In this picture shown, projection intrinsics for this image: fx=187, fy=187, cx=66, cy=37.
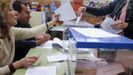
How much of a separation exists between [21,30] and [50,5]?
1.96m

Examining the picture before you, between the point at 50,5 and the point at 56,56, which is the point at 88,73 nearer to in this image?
the point at 56,56

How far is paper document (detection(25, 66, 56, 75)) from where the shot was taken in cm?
124

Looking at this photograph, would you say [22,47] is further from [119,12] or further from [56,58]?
[119,12]

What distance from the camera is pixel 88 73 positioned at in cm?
94

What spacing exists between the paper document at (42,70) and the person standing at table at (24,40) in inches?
25.9

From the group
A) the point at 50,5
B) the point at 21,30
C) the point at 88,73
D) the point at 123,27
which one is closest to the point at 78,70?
the point at 88,73

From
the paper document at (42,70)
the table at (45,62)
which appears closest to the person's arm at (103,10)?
the table at (45,62)

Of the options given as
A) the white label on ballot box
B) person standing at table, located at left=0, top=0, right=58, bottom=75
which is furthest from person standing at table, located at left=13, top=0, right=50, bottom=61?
the white label on ballot box

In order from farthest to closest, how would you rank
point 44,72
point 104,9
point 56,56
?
point 104,9 → point 56,56 → point 44,72

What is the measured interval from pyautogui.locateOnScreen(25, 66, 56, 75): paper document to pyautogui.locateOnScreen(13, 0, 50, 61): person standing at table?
25.9 inches

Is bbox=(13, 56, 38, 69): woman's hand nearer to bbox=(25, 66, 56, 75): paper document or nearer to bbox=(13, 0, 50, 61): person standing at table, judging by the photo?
bbox=(25, 66, 56, 75): paper document

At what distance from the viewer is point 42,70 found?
130 centimetres

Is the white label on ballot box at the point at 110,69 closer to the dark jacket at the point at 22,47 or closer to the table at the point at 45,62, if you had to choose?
the table at the point at 45,62

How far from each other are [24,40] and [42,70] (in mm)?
800
